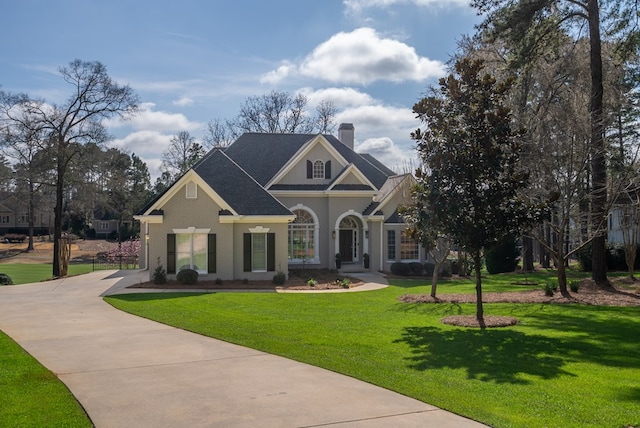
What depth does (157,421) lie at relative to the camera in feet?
20.6

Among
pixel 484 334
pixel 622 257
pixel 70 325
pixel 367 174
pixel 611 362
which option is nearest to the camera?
pixel 611 362

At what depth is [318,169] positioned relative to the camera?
3111 centimetres

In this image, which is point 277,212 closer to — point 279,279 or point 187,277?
point 279,279

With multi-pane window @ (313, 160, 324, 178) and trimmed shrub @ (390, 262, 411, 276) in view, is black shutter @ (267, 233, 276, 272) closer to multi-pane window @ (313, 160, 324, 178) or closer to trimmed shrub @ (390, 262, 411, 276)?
trimmed shrub @ (390, 262, 411, 276)

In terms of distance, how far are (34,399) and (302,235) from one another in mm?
23881

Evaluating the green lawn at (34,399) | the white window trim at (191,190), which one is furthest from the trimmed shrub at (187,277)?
the green lawn at (34,399)

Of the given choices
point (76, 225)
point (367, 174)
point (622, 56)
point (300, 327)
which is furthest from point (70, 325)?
point (76, 225)

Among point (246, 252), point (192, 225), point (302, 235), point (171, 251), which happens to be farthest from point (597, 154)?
point (171, 251)

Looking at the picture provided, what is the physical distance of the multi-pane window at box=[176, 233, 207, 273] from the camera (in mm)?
23734

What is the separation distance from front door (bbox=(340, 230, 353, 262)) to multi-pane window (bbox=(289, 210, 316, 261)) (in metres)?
1.93

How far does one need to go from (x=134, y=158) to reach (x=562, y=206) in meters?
73.7

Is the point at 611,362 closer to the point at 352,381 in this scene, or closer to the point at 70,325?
the point at 352,381

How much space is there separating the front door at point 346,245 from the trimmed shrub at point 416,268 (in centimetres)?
427

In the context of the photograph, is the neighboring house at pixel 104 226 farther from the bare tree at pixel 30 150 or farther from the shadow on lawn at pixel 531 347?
the shadow on lawn at pixel 531 347
